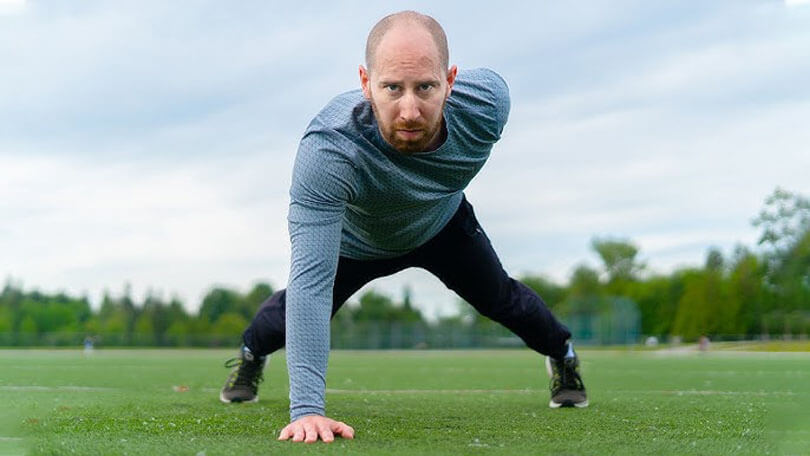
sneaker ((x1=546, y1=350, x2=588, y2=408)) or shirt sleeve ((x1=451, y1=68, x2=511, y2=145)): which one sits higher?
shirt sleeve ((x1=451, y1=68, x2=511, y2=145))

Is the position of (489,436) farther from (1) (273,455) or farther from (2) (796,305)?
(2) (796,305)

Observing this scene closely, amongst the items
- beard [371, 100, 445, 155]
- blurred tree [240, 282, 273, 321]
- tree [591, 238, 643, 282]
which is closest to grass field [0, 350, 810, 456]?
beard [371, 100, 445, 155]

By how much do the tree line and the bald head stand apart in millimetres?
42729

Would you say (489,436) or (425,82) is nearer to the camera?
(425,82)

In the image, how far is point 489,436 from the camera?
3732mm

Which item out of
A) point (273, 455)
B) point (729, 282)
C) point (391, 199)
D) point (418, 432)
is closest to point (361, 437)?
point (418, 432)

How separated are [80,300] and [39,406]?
4751 centimetres

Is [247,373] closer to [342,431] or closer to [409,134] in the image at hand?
[342,431]

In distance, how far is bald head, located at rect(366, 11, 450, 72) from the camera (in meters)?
3.38

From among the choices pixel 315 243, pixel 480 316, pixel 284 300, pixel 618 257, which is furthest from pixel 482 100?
pixel 618 257

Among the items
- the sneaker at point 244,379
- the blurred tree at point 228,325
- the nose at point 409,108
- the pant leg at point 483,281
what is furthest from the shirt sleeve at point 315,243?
the blurred tree at point 228,325

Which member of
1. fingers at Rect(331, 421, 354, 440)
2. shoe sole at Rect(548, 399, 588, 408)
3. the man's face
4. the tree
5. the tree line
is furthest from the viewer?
the tree

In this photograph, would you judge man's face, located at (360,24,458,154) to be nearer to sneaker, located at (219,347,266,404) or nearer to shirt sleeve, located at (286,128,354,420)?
shirt sleeve, located at (286,128,354,420)

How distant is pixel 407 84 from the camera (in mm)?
3338
